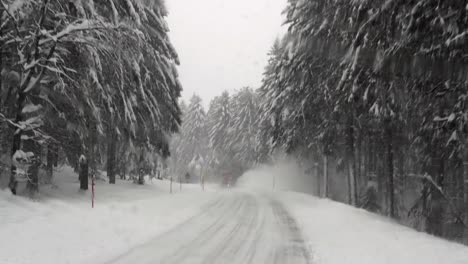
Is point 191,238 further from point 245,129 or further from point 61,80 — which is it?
point 245,129

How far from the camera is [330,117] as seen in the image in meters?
18.1

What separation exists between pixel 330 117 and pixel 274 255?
11.4 m

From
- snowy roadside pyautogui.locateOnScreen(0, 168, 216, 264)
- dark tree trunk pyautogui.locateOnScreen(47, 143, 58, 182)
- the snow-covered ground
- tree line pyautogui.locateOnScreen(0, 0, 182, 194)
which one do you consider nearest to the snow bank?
tree line pyautogui.locateOnScreen(0, 0, 182, 194)

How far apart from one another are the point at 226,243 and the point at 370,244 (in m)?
3.59

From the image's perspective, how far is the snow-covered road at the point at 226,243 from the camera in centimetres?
752

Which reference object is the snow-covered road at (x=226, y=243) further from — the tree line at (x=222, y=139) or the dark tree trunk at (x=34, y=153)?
the tree line at (x=222, y=139)

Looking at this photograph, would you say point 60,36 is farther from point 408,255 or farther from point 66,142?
point 408,255

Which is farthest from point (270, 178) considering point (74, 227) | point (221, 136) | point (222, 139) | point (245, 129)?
point (74, 227)

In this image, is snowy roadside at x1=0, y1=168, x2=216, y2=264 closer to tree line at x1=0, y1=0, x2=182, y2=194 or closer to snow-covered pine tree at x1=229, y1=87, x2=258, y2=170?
tree line at x1=0, y1=0, x2=182, y2=194

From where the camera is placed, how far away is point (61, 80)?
1075 centimetres

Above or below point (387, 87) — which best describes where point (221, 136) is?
above

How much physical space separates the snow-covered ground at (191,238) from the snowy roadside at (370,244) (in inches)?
0.7

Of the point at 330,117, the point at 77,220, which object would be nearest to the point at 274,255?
the point at 77,220

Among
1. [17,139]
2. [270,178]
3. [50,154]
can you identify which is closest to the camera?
[17,139]
